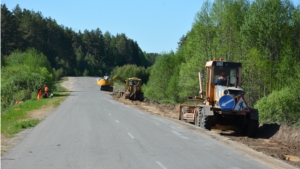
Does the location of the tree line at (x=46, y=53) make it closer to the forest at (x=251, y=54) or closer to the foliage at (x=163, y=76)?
the forest at (x=251, y=54)

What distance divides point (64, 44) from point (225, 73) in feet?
427

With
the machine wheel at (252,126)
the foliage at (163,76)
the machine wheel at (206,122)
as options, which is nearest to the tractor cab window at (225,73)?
the machine wheel at (206,122)

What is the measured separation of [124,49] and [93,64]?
2684 centimetres

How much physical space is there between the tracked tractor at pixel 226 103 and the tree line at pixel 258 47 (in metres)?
8.91

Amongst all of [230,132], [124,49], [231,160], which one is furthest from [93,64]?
[231,160]

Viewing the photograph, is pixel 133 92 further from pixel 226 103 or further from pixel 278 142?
pixel 278 142

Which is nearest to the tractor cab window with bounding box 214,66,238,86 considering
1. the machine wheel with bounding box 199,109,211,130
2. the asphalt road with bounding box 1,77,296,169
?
the machine wheel with bounding box 199,109,211,130

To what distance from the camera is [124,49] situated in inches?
7480

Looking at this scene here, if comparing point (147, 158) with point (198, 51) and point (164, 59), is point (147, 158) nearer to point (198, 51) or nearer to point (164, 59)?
point (198, 51)

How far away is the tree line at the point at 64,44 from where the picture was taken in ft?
338

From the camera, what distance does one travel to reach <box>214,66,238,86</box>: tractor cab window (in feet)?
68.8

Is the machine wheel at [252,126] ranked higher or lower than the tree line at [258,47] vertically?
lower

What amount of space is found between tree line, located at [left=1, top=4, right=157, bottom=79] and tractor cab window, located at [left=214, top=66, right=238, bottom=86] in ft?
205

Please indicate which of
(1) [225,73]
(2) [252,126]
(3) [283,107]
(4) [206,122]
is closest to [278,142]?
(2) [252,126]
